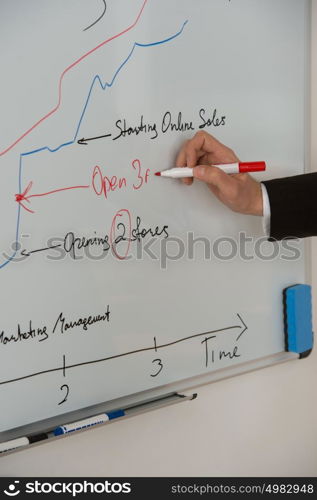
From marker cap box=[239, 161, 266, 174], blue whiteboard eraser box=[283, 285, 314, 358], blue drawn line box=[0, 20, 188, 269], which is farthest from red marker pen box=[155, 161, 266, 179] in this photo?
blue whiteboard eraser box=[283, 285, 314, 358]

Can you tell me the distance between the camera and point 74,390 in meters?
0.84

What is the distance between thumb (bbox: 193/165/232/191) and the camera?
2.95 feet

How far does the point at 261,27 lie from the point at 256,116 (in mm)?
173

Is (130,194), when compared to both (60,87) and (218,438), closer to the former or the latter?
(60,87)

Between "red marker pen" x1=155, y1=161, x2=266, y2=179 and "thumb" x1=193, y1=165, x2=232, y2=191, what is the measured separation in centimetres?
1

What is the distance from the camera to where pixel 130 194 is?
2.90 feet

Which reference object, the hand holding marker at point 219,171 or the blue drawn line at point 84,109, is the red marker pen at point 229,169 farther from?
the blue drawn line at point 84,109

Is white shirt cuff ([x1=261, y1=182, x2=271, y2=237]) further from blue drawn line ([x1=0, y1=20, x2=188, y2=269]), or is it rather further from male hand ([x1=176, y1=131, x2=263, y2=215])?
blue drawn line ([x1=0, y1=20, x2=188, y2=269])

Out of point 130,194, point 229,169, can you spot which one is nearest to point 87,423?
point 130,194

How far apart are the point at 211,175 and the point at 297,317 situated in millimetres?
419

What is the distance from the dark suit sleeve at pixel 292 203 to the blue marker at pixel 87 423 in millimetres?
449
